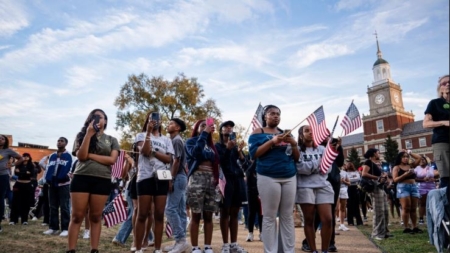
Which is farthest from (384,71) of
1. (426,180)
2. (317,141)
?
(317,141)

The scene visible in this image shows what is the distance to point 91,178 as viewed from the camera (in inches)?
167

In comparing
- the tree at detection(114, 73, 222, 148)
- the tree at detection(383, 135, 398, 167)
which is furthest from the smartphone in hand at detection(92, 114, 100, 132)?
the tree at detection(383, 135, 398, 167)

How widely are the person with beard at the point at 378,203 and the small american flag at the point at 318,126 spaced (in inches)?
121

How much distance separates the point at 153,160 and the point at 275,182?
1.84 m

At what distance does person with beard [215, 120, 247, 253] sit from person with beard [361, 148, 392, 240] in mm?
3220

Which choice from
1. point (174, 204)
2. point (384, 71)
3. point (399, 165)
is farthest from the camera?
point (384, 71)

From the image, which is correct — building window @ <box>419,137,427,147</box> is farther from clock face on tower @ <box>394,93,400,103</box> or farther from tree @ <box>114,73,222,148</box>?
tree @ <box>114,73,222,148</box>

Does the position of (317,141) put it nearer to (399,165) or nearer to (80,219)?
(80,219)

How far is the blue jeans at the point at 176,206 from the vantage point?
210 inches

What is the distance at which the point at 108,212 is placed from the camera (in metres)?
6.56

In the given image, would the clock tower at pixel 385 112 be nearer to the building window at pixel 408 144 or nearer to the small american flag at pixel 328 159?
the building window at pixel 408 144

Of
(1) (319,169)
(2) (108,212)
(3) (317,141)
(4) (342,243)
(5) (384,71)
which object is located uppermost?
(5) (384,71)

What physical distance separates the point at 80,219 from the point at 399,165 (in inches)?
280

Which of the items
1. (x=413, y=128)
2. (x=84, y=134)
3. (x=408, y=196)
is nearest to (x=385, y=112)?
(x=413, y=128)
